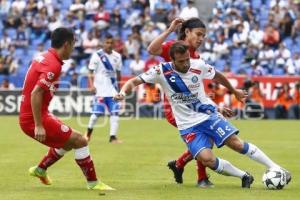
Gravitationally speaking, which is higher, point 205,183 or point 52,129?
point 52,129

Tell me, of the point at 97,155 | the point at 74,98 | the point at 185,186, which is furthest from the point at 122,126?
the point at 185,186

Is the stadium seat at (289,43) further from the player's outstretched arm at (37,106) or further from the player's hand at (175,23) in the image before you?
the player's outstretched arm at (37,106)

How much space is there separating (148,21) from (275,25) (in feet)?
16.6

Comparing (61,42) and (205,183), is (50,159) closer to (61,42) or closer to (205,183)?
(61,42)

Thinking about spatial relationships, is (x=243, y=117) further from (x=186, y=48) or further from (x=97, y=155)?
(x=186, y=48)

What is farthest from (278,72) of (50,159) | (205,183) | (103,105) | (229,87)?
(50,159)

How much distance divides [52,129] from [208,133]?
2.02 metres

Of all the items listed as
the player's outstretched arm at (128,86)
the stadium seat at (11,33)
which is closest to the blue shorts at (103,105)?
the player's outstretched arm at (128,86)

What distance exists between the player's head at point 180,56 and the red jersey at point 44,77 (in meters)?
1.43

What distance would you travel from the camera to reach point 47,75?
9805mm

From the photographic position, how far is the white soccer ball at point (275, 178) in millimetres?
10414

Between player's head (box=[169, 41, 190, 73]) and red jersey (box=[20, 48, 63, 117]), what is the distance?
1.43 meters

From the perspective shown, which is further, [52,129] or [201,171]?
[201,171]

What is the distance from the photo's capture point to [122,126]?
24.5m
